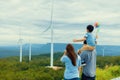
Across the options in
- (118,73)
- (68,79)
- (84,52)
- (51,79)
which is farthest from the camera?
(51,79)

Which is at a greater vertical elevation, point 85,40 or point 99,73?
point 85,40

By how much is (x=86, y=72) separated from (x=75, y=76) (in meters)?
0.86

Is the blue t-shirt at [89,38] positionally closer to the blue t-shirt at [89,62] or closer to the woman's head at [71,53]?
the blue t-shirt at [89,62]

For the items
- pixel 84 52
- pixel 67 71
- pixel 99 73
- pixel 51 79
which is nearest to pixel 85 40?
pixel 84 52

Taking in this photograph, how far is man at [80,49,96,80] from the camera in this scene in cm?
1030

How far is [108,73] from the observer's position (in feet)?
65.9

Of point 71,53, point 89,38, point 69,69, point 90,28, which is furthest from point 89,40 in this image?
point 69,69

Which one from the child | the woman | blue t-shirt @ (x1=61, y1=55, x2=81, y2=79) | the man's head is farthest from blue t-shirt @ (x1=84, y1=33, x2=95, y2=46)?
blue t-shirt @ (x1=61, y1=55, x2=81, y2=79)

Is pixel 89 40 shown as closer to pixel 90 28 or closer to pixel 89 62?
pixel 90 28

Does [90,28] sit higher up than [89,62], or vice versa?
[90,28]

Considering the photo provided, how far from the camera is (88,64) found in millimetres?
10391

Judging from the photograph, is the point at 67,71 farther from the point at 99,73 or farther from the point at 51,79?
the point at 51,79

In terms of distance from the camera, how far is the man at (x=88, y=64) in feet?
33.8

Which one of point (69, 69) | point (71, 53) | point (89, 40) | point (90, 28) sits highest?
point (90, 28)
